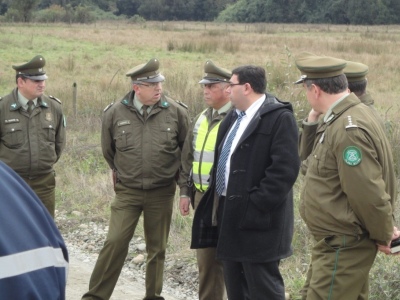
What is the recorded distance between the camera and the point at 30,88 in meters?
6.67

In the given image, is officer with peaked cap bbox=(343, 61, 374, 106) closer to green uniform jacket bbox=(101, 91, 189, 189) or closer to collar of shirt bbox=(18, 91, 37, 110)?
green uniform jacket bbox=(101, 91, 189, 189)

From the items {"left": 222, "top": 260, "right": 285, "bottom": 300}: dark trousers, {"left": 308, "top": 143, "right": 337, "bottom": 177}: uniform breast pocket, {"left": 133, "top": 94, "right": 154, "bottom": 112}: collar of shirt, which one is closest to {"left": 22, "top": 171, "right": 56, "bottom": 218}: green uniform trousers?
{"left": 133, "top": 94, "right": 154, "bottom": 112}: collar of shirt

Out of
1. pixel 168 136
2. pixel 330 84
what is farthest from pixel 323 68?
pixel 168 136

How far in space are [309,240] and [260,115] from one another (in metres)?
2.19

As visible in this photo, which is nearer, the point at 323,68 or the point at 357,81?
the point at 323,68

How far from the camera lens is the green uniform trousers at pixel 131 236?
19.7 ft

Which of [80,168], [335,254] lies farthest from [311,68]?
[80,168]

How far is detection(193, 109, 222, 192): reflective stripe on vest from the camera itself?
565cm

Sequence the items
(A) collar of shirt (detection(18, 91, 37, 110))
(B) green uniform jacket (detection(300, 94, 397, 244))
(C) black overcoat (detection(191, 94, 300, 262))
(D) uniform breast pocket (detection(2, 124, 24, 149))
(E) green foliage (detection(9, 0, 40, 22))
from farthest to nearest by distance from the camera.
Answer: (E) green foliage (detection(9, 0, 40, 22)) < (A) collar of shirt (detection(18, 91, 37, 110)) < (D) uniform breast pocket (detection(2, 124, 24, 149)) < (C) black overcoat (detection(191, 94, 300, 262)) < (B) green uniform jacket (detection(300, 94, 397, 244))

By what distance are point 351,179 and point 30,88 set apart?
11.8 feet

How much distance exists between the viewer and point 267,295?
15.9 ft

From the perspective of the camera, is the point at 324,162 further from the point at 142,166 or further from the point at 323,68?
the point at 142,166

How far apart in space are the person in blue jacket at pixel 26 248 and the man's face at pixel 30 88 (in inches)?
191

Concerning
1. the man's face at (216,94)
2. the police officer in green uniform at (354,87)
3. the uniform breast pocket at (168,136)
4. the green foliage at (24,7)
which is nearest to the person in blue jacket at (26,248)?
the police officer in green uniform at (354,87)
